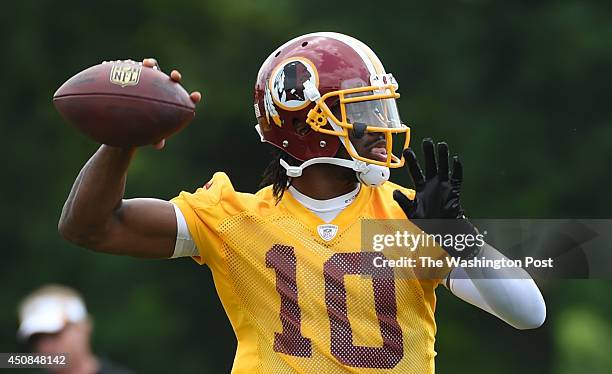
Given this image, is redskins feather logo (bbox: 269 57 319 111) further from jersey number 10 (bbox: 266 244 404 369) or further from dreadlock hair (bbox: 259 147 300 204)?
jersey number 10 (bbox: 266 244 404 369)

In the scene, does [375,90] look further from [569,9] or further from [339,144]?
[569,9]

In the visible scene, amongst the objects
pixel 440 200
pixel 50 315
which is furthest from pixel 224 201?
pixel 50 315

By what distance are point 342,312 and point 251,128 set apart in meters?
6.81

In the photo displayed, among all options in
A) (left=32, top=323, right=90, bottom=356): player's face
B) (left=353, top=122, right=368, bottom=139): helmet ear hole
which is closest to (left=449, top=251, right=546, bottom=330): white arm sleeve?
(left=353, top=122, right=368, bottom=139): helmet ear hole

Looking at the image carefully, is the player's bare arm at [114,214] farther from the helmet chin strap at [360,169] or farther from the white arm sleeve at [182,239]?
the helmet chin strap at [360,169]

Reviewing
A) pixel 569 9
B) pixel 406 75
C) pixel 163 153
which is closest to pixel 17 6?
pixel 163 153

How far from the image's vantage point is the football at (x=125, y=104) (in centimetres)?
420

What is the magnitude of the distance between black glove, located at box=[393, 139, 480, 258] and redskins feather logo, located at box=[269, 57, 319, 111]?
44 centimetres

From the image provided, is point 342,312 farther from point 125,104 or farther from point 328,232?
point 125,104

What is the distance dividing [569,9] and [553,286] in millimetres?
2478

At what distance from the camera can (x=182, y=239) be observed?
452 centimetres

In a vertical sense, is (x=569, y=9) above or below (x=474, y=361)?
above

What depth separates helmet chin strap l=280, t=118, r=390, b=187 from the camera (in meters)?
4.50

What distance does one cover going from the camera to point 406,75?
1142 cm
